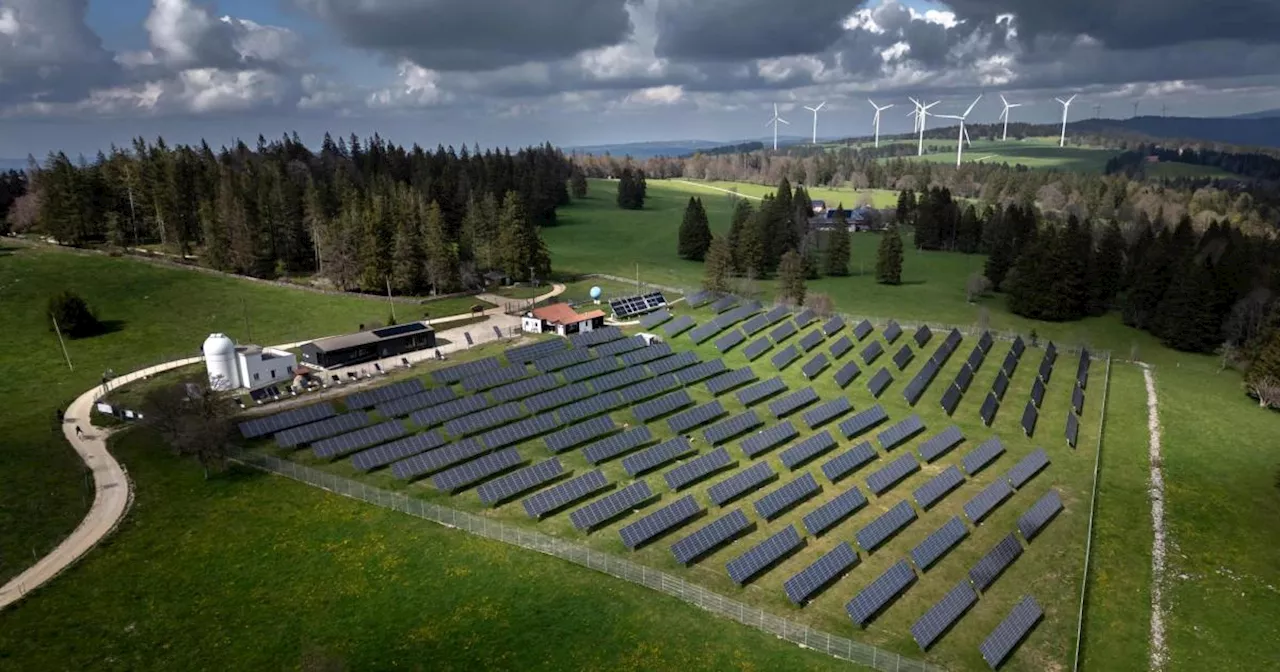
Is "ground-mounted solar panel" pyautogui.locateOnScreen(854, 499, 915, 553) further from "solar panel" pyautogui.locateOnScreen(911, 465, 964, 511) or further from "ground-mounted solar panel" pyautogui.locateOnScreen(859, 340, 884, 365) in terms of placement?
"ground-mounted solar panel" pyautogui.locateOnScreen(859, 340, 884, 365)

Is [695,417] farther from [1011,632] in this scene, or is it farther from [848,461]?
[1011,632]

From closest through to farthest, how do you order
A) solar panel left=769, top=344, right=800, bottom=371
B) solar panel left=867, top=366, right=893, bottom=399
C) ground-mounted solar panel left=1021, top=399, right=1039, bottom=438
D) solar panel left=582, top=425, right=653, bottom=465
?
solar panel left=582, top=425, right=653, bottom=465 → ground-mounted solar panel left=1021, top=399, right=1039, bottom=438 → solar panel left=867, top=366, right=893, bottom=399 → solar panel left=769, top=344, right=800, bottom=371

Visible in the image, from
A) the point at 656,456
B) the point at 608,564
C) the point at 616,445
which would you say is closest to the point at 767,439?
the point at 656,456

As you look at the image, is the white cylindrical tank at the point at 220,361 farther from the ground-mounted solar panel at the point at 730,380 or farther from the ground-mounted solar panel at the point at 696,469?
the ground-mounted solar panel at the point at 730,380

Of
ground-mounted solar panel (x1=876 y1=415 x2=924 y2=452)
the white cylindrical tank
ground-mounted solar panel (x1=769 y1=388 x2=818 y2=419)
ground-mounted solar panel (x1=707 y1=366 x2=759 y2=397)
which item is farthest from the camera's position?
ground-mounted solar panel (x1=707 y1=366 x2=759 y2=397)

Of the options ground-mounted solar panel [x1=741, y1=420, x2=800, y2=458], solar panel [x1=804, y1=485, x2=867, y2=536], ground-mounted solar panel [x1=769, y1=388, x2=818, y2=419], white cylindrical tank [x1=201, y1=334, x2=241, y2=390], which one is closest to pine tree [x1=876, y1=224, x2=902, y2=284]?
ground-mounted solar panel [x1=769, y1=388, x2=818, y2=419]

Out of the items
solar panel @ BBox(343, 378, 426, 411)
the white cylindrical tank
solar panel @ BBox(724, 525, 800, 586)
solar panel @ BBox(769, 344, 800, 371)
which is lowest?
solar panel @ BBox(724, 525, 800, 586)

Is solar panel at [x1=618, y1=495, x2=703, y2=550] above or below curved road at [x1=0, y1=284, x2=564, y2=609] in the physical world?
below
